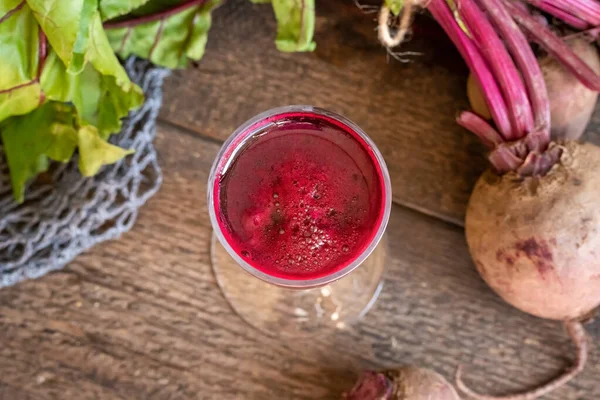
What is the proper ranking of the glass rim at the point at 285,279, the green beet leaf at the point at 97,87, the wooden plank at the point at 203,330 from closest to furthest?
the glass rim at the point at 285,279 → the green beet leaf at the point at 97,87 → the wooden plank at the point at 203,330

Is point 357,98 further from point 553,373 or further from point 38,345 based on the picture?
point 38,345

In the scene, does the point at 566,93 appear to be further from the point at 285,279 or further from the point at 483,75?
the point at 285,279

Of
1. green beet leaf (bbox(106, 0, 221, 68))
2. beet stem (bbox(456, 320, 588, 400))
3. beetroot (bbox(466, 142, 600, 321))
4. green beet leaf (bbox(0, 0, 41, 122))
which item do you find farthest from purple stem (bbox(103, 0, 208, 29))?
beet stem (bbox(456, 320, 588, 400))

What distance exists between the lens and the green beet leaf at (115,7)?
0.75 meters

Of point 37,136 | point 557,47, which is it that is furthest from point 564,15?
point 37,136

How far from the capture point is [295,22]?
2.53 ft

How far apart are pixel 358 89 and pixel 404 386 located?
0.44 meters

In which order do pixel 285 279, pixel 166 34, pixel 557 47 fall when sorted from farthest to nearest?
pixel 166 34, pixel 557 47, pixel 285 279

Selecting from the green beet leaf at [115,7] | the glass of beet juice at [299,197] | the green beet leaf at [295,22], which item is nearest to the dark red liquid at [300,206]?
the glass of beet juice at [299,197]

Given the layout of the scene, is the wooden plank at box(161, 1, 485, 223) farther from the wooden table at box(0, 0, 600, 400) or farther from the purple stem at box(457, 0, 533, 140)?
the purple stem at box(457, 0, 533, 140)

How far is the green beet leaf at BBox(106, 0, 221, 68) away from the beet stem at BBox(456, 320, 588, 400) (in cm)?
62

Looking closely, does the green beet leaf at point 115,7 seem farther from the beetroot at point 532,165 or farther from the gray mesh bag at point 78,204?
the beetroot at point 532,165

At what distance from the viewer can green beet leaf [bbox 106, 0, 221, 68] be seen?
84 cm

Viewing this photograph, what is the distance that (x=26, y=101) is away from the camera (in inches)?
30.3
